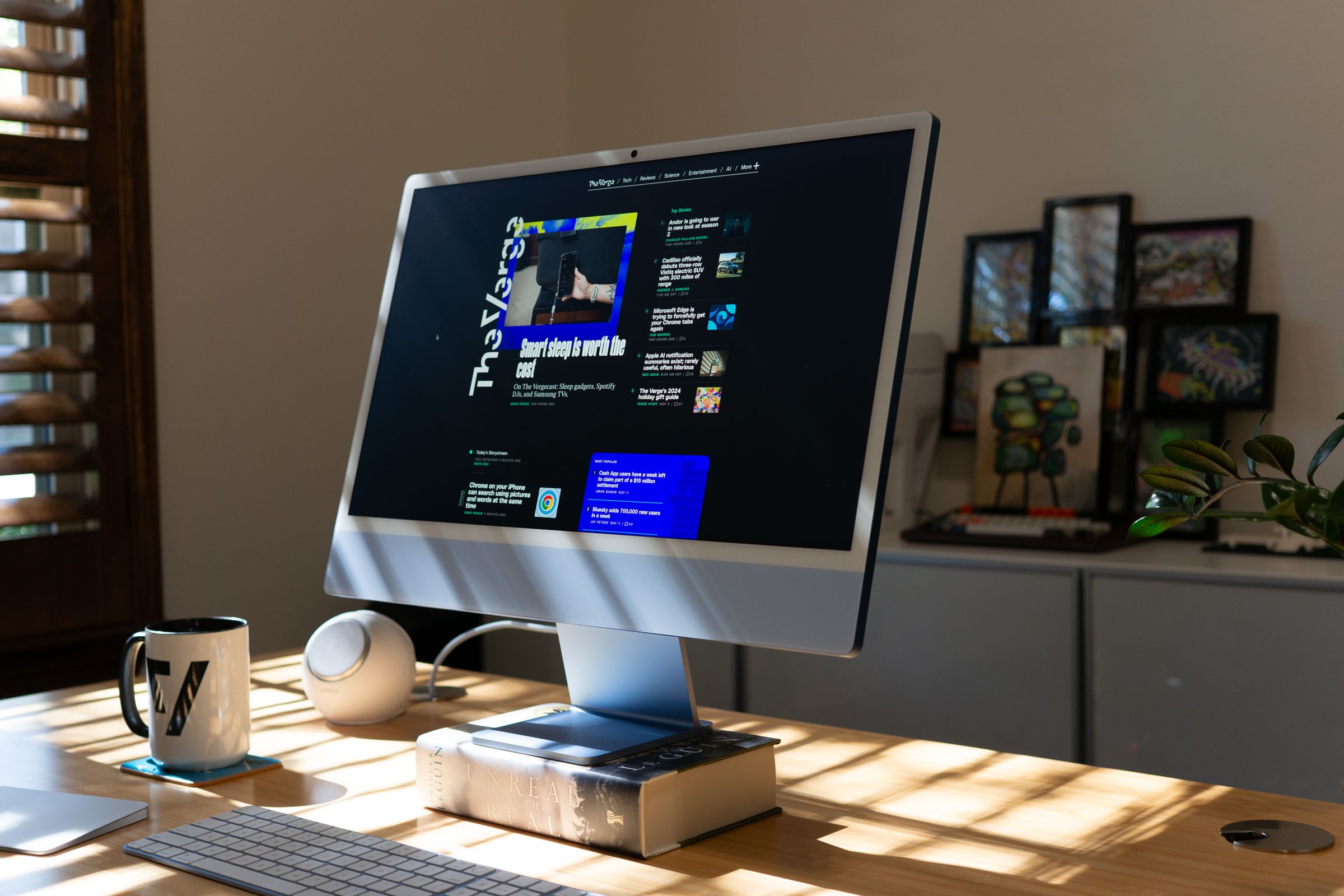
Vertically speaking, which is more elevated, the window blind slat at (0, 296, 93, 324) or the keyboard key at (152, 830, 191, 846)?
the window blind slat at (0, 296, 93, 324)

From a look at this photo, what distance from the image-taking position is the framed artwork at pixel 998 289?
271 cm

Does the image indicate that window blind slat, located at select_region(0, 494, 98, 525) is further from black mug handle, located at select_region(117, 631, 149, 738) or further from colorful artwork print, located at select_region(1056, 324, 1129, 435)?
colorful artwork print, located at select_region(1056, 324, 1129, 435)

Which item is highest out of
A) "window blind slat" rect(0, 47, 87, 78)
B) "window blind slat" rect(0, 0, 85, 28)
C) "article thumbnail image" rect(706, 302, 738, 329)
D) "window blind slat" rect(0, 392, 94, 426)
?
"window blind slat" rect(0, 0, 85, 28)

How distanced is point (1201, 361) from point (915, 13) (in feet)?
3.57

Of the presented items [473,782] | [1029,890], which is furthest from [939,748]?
[473,782]

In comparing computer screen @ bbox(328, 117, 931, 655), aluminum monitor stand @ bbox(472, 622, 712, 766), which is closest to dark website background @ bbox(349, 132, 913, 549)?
computer screen @ bbox(328, 117, 931, 655)

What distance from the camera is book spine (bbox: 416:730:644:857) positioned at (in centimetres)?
84

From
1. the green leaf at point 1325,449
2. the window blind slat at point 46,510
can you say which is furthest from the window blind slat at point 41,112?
the green leaf at point 1325,449

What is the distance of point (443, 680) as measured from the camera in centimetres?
143

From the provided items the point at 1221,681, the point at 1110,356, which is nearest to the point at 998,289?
the point at 1110,356

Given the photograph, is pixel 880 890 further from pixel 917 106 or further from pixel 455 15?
pixel 455 15

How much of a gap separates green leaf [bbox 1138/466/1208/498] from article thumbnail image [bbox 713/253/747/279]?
34cm

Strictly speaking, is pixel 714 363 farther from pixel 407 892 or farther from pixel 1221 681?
pixel 1221 681

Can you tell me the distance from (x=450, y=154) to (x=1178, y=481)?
2567 millimetres
